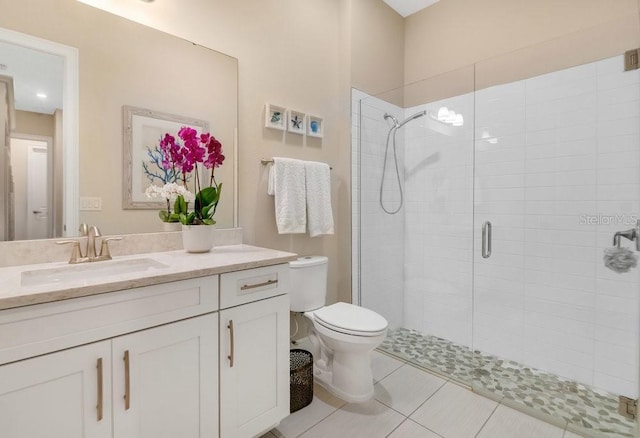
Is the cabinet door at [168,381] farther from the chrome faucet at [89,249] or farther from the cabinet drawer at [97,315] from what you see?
the chrome faucet at [89,249]

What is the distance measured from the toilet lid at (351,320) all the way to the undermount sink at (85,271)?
3.05 feet

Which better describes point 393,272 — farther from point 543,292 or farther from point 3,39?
point 3,39

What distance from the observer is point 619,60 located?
5.82ft

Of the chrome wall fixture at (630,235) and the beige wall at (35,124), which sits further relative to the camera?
the chrome wall fixture at (630,235)

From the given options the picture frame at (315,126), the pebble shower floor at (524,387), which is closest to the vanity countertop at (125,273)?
the picture frame at (315,126)

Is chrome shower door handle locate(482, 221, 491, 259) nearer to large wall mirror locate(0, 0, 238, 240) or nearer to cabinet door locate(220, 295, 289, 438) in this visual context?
cabinet door locate(220, 295, 289, 438)

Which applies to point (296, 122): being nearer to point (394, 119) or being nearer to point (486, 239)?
point (394, 119)

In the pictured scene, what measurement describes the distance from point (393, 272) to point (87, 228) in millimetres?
2158

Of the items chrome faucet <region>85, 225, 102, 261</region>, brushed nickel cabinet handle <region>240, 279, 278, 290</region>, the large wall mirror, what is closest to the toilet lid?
brushed nickel cabinet handle <region>240, 279, 278, 290</region>

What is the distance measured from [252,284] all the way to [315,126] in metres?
1.41

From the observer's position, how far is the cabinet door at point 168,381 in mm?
979

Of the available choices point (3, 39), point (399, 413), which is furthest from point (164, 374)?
point (3, 39)

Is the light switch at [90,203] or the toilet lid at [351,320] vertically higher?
the light switch at [90,203]

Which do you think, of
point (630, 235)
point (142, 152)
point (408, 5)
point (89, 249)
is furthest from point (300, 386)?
point (408, 5)
